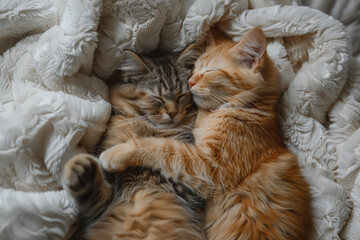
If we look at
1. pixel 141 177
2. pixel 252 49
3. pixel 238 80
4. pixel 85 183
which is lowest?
pixel 141 177

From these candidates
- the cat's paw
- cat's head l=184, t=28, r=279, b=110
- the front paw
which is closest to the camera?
the cat's paw

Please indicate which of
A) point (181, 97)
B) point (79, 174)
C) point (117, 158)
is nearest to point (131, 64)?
point (181, 97)

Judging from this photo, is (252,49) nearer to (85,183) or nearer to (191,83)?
(191,83)

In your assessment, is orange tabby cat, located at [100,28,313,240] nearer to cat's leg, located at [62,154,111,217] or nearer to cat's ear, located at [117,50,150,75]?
cat's leg, located at [62,154,111,217]

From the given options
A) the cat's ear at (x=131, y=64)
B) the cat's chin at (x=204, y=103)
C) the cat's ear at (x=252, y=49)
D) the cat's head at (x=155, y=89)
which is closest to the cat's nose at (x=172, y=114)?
the cat's head at (x=155, y=89)

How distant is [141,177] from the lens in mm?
1092

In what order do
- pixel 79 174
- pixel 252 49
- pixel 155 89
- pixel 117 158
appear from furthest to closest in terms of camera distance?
pixel 155 89 → pixel 252 49 → pixel 117 158 → pixel 79 174

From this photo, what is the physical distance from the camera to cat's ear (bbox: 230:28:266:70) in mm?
1131

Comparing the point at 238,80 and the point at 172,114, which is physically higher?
the point at 238,80

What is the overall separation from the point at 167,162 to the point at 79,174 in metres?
0.28

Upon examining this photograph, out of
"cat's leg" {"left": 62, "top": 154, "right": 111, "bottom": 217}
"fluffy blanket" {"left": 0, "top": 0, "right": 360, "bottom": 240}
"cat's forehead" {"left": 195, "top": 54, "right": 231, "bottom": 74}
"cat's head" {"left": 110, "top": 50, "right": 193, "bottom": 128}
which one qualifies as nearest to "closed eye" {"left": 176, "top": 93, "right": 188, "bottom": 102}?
"cat's head" {"left": 110, "top": 50, "right": 193, "bottom": 128}

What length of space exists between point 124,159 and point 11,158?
0.33 meters

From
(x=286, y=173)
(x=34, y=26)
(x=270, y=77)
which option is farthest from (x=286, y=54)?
(x=34, y=26)

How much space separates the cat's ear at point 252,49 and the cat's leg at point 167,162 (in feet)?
1.32
